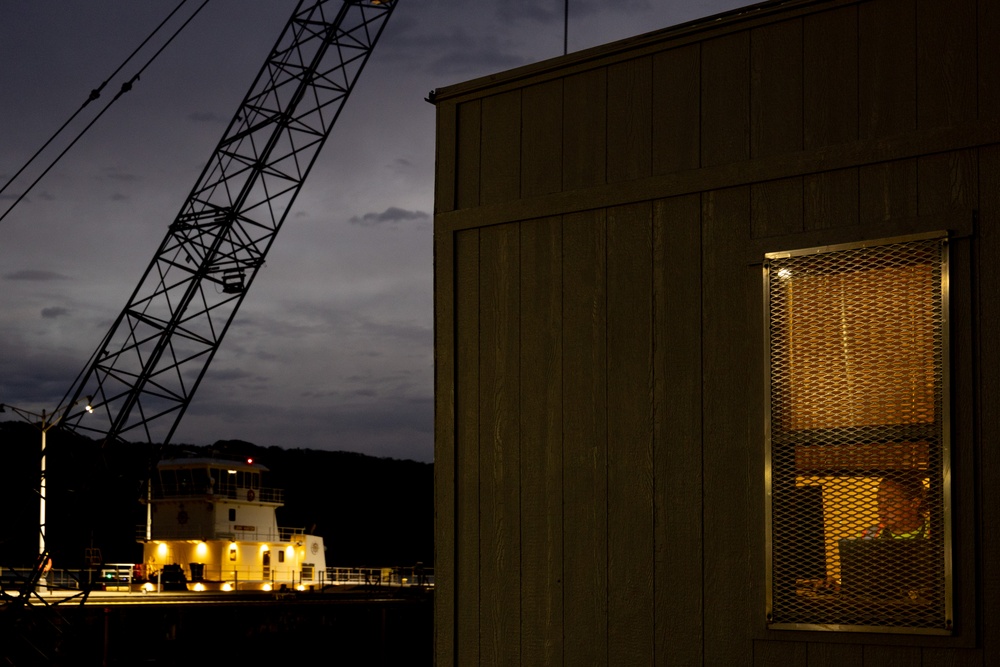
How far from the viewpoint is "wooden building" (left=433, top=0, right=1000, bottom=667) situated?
17.6ft

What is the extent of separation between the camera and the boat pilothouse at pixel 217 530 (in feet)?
155

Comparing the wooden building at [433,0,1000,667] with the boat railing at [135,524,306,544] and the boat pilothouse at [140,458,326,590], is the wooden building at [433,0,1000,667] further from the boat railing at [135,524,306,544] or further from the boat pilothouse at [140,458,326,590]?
the boat railing at [135,524,306,544]

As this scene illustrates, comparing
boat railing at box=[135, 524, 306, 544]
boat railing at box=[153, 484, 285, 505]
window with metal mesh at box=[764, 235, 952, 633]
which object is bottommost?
boat railing at box=[135, 524, 306, 544]

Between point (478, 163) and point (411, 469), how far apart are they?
11878cm

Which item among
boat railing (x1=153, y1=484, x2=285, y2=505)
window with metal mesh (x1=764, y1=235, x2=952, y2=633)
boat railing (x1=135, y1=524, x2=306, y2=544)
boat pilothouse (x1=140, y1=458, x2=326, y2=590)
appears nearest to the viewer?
window with metal mesh (x1=764, y1=235, x2=952, y2=633)

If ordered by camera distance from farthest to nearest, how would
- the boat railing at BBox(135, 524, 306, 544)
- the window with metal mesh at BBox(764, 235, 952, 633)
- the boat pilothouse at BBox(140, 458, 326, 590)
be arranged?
the boat railing at BBox(135, 524, 306, 544), the boat pilothouse at BBox(140, 458, 326, 590), the window with metal mesh at BBox(764, 235, 952, 633)

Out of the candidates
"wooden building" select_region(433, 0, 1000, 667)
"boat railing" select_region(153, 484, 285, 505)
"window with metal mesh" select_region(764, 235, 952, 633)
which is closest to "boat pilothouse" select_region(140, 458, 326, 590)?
"boat railing" select_region(153, 484, 285, 505)

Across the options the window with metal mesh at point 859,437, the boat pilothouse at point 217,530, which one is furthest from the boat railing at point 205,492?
the window with metal mesh at point 859,437

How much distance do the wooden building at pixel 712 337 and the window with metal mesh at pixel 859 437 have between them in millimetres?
14

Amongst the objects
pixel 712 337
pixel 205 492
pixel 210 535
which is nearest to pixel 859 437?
pixel 712 337

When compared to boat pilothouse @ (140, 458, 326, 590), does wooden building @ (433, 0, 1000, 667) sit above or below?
above

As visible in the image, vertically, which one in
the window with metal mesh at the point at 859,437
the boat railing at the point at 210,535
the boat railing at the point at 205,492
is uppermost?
the window with metal mesh at the point at 859,437

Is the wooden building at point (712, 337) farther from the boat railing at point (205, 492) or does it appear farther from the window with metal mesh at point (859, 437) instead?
the boat railing at point (205, 492)

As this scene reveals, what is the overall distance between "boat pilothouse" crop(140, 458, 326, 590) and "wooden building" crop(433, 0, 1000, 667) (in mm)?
41316
